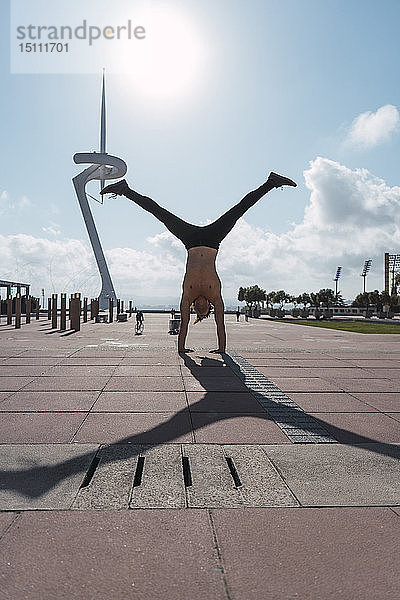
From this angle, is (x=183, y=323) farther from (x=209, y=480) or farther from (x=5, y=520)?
(x=5, y=520)

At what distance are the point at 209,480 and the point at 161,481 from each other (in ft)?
1.25

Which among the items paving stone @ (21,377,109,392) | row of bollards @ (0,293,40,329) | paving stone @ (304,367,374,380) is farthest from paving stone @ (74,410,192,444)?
row of bollards @ (0,293,40,329)

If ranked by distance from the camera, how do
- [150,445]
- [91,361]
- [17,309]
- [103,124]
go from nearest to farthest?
[150,445], [91,361], [17,309], [103,124]

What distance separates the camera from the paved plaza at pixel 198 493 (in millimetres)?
2680

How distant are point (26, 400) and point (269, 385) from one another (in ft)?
13.1

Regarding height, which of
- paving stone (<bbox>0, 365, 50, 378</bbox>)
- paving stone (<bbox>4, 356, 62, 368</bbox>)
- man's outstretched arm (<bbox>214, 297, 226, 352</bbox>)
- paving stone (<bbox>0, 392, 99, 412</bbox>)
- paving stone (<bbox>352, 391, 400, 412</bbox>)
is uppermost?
man's outstretched arm (<bbox>214, 297, 226, 352</bbox>)

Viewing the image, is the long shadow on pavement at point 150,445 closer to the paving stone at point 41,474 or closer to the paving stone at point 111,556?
the paving stone at point 41,474

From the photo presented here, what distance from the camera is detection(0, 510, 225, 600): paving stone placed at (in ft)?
8.42

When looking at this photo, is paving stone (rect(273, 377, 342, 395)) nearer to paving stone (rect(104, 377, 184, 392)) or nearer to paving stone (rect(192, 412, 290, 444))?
paving stone (rect(104, 377, 184, 392))

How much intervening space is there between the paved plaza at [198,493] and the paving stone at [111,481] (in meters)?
0.02

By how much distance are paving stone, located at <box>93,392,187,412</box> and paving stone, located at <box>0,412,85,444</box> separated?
573 mm

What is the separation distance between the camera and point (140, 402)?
23.7ft

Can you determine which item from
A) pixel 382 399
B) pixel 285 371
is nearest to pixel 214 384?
pixel 285 371

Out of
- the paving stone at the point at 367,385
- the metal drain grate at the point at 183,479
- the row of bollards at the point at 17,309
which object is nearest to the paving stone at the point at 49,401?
the metal drain grate at the point at 183,479
